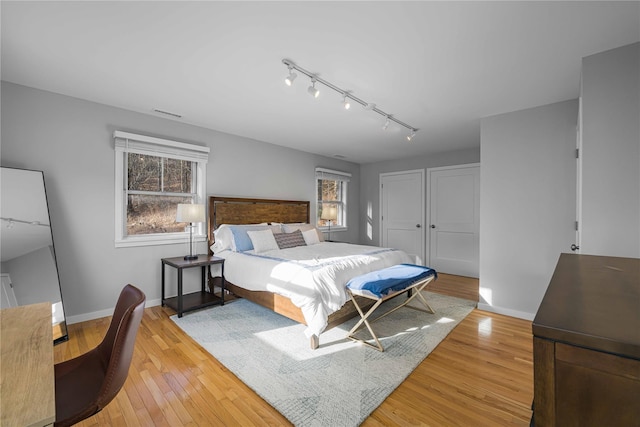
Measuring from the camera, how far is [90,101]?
3084 millimetres

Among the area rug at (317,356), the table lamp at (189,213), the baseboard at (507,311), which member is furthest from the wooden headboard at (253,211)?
the baseboard at (507,311)

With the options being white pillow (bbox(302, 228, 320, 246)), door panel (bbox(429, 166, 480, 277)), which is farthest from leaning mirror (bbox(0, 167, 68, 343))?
door panel (bbox(429, 166, 480, 277))

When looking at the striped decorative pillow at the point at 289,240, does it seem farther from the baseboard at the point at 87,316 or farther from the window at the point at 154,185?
the baseboard at the point at 87,316

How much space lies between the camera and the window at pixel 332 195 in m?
5.86

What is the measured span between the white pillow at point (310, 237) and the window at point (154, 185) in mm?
1569

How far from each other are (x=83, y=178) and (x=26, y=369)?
287cm

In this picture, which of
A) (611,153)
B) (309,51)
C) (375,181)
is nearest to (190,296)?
(309,51)

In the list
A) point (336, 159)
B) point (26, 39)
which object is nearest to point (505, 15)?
point (26, 39)

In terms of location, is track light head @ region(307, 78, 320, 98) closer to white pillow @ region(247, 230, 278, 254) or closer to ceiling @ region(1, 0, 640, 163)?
ceiling @ region(1, 0, 640, 163)

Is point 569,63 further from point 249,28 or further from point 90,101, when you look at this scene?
point 90,101

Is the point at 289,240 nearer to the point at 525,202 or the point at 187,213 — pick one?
the point at 187,213

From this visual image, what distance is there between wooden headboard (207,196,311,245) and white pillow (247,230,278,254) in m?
0.54

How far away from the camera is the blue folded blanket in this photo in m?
2.50

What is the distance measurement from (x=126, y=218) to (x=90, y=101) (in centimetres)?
136
